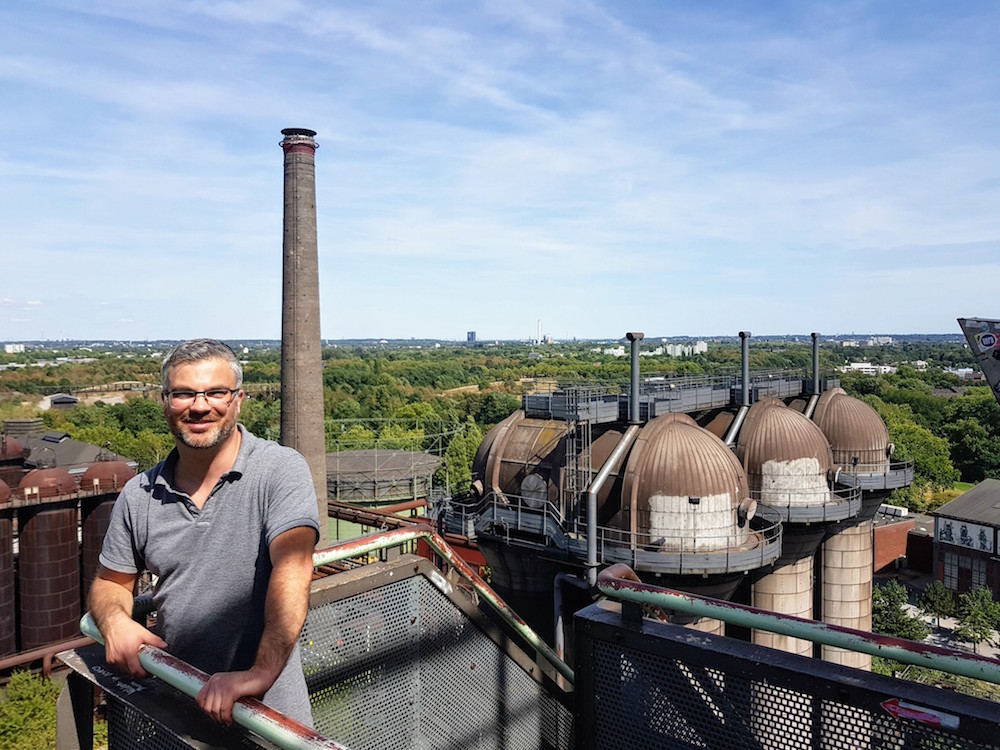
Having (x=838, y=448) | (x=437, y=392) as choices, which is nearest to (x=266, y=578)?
(x=838, y=448)

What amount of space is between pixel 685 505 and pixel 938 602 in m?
24.1

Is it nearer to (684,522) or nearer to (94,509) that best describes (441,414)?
(94,509)

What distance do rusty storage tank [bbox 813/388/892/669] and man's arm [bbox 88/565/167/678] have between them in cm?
2622

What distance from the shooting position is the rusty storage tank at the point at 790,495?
867 inches

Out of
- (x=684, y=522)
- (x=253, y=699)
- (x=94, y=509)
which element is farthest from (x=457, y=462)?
(x=253, y=699)

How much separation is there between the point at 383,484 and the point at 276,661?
43365 millimetres

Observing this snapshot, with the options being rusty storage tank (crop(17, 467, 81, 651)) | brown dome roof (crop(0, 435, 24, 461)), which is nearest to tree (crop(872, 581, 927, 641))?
rusty storage tank (crop(17, 467, 81, 651))

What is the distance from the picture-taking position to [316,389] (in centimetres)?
2691

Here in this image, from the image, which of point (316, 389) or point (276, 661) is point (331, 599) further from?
point (316, 389)

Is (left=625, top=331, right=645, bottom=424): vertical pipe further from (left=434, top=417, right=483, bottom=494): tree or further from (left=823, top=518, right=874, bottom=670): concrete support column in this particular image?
(left=434, top=417, right=483, bottom=494): tree

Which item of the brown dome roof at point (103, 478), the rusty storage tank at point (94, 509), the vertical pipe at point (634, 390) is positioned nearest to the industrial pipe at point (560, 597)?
the vertical pipe at point (634, 390)

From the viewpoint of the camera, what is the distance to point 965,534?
120ft

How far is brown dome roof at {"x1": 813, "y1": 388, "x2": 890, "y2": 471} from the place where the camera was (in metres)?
27.1

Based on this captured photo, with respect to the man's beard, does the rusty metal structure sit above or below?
below
